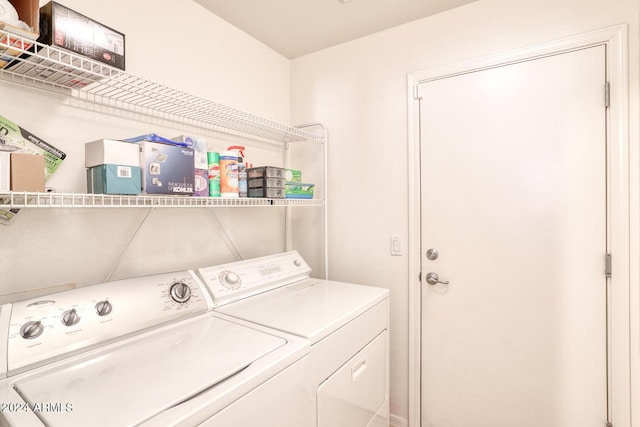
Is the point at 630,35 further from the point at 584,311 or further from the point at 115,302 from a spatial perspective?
the point at 115,302

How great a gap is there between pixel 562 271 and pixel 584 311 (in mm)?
203

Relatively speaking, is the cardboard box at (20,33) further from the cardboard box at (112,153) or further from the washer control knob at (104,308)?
the washer control knob at (104,308)

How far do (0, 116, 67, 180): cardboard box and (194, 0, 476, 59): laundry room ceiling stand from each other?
1.11 metres

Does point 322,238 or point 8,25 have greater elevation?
point 8,25

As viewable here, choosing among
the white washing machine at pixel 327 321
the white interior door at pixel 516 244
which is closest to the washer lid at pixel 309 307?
the white washing machine at pixel 327 321

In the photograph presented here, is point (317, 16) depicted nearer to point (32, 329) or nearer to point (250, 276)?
point (250, 276)

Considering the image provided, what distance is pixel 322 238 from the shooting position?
233 cm

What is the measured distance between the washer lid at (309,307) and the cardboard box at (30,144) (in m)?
A: 0.85

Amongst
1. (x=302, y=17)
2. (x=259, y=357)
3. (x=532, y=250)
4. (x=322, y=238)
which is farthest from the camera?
(x=322, y=238)

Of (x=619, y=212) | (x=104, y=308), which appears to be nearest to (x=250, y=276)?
(x=104, y=308)

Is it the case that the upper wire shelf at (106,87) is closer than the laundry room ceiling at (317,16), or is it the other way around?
the upper wire shelf at (106,87)

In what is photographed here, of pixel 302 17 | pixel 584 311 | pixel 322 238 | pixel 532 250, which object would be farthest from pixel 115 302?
pixel 584 311

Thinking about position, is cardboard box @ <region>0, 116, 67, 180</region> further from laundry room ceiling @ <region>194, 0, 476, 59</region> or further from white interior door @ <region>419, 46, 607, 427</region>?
white interior door @ <region>419, 46, 607, 427</region>

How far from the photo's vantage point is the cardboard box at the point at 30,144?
1.10 m
